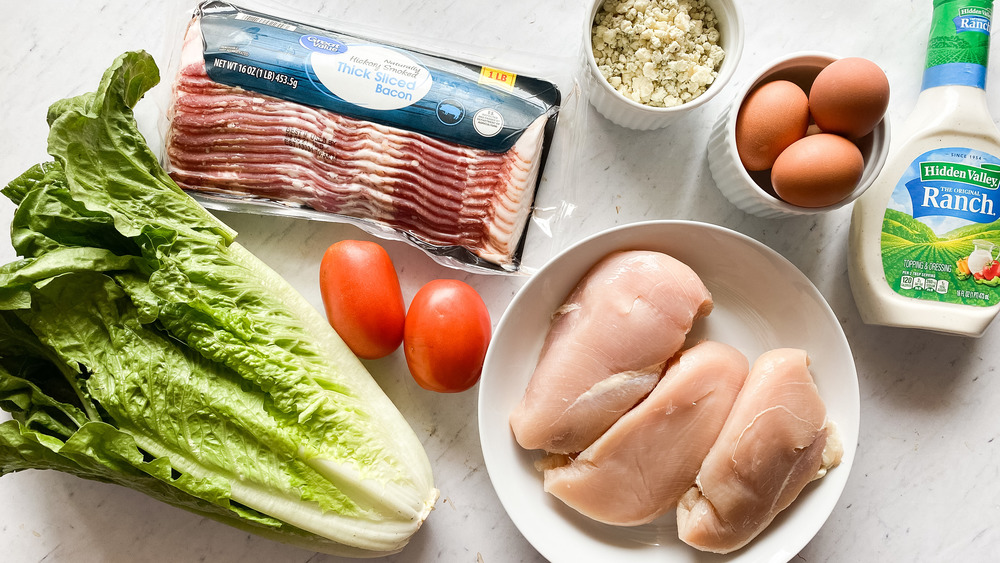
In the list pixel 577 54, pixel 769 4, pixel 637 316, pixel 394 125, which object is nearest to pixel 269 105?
pixel 394 125

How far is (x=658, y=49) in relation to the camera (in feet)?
3.77

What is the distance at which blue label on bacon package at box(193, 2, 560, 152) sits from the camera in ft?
3.99

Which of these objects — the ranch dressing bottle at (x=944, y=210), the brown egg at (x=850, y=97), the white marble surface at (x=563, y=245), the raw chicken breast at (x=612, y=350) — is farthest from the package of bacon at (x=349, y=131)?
the ranch dressing bottle at (x=944, y=210)

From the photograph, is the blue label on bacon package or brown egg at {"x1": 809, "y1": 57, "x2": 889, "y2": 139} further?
the blue label on bacon package

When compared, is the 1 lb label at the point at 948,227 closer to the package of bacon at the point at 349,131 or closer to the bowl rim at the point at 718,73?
the bowl rim at the point at 718,73

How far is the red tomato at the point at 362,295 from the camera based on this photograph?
1182mm

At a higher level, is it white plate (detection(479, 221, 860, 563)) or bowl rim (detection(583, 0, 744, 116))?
bowl rim (detection(583, 0, 744, 116))

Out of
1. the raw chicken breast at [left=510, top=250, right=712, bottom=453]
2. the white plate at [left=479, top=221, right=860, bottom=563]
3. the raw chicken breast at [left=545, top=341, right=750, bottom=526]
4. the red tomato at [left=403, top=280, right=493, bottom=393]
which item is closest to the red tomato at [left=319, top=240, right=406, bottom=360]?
the red tomato at [left=403, top=280, right=493, bottom=393]

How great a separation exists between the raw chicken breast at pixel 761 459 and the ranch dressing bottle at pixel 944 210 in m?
0.29

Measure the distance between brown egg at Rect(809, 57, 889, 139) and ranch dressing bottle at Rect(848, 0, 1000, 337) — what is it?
0.84 ft

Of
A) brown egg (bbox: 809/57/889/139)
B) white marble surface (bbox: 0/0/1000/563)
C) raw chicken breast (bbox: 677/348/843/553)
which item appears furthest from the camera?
white marble surface (bbox: 0/0/1000/563)

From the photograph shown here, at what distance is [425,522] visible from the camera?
132 cm

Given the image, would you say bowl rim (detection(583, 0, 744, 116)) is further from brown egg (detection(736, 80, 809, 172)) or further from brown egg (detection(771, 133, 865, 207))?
brown egg (detection(771, 133, 865, 207))

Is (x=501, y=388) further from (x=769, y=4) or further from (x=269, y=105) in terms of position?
(x=769, y=4)
